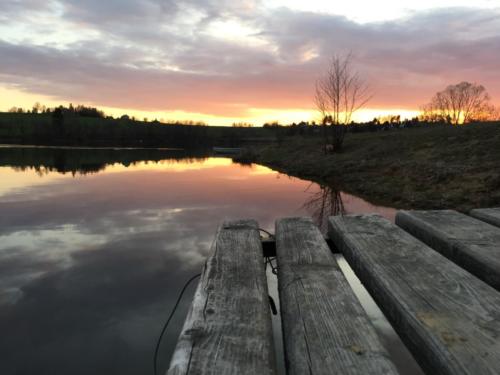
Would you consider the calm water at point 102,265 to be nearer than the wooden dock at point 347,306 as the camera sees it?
No

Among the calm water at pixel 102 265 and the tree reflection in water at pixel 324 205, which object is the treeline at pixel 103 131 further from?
the calm water at pixel 102 265

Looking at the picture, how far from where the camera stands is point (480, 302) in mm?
1303

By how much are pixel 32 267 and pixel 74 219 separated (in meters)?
3.28

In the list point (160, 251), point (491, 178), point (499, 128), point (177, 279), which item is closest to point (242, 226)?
point (177, 279)

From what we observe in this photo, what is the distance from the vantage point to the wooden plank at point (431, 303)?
1.03 m

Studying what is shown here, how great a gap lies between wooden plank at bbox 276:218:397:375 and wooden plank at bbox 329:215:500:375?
144mm

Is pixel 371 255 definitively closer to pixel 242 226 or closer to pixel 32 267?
pixel 242 226

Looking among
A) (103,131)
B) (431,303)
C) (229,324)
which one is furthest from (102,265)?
(103,131)

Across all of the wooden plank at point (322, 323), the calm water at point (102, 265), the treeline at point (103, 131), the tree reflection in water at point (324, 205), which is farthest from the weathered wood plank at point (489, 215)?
the treeline at point (103, 131)

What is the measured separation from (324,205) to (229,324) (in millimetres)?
9504

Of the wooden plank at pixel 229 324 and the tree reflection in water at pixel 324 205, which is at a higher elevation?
the wooden plank at pixel 229 324

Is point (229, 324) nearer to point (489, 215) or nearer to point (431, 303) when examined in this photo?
point (431, 303)

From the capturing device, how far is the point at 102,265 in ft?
17.5

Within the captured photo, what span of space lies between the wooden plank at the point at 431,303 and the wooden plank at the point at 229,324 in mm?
468
